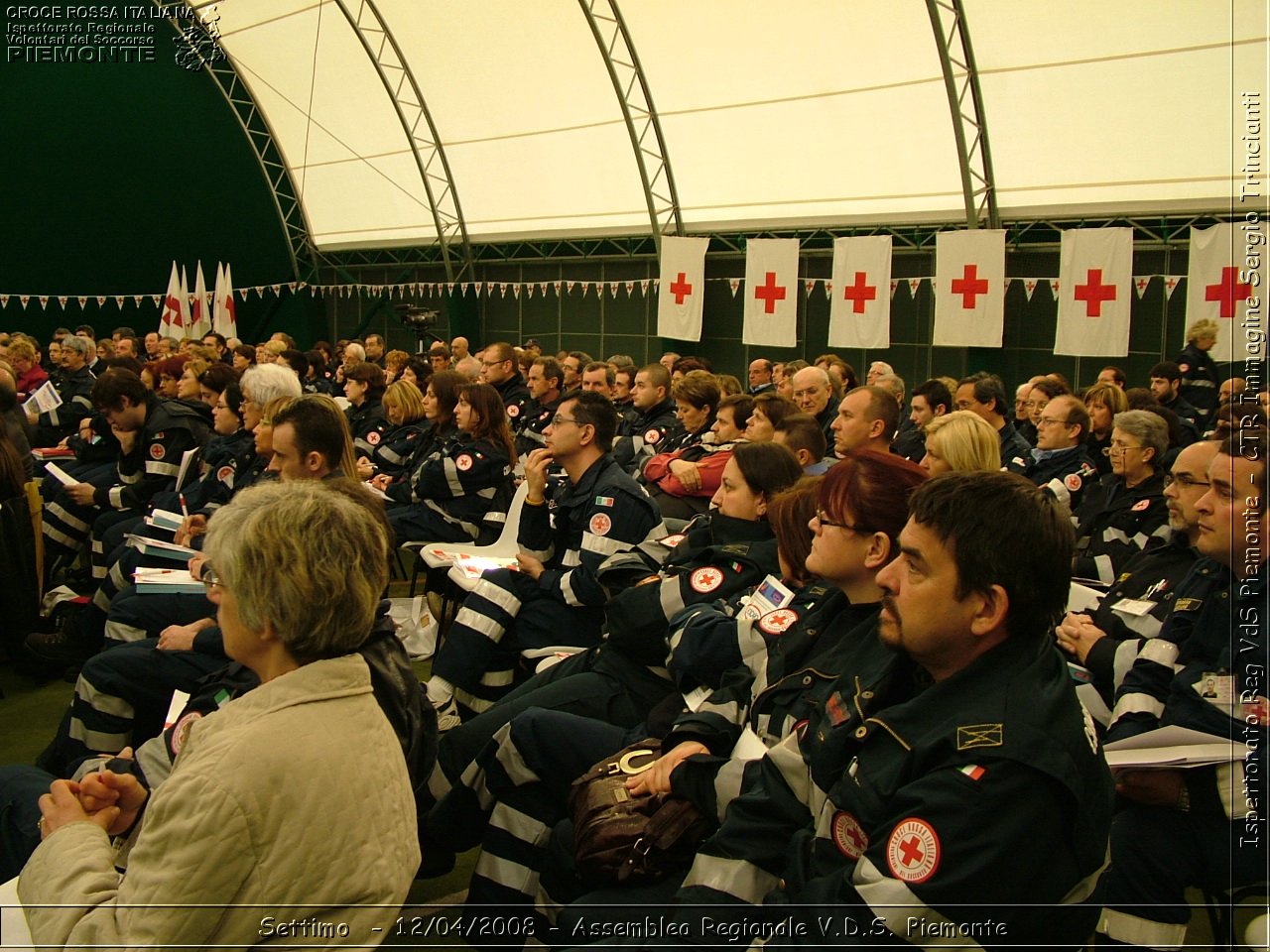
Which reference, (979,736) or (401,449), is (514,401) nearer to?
(401,449)

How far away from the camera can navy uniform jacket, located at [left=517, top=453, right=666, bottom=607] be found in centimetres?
351

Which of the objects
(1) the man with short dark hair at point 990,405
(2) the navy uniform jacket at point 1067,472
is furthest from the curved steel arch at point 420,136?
(2) the navy uniform jacket at point 1067,472

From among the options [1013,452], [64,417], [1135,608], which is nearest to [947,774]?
[1135,608]

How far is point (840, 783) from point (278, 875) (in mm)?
855

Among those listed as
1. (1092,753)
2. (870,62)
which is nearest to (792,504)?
(1092,753)

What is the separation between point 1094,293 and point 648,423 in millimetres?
5577

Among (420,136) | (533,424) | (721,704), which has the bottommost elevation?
(721,704)

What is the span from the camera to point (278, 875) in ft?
5.00

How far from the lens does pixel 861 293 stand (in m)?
11.8

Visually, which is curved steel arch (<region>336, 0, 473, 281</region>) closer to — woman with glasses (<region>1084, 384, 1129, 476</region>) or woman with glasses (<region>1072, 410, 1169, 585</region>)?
woman with glasses (<region>1084, 384, 1129, 476</region>)

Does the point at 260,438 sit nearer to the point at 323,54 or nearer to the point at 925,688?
the point at 925,688

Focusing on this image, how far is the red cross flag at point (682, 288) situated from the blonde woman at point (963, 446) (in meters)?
9.96

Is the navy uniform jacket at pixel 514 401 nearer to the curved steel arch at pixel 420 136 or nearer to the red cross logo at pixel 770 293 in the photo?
the red cross logo at pixel 770 293

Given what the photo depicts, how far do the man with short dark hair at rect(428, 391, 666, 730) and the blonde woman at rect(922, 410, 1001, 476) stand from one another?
3.21 feet
